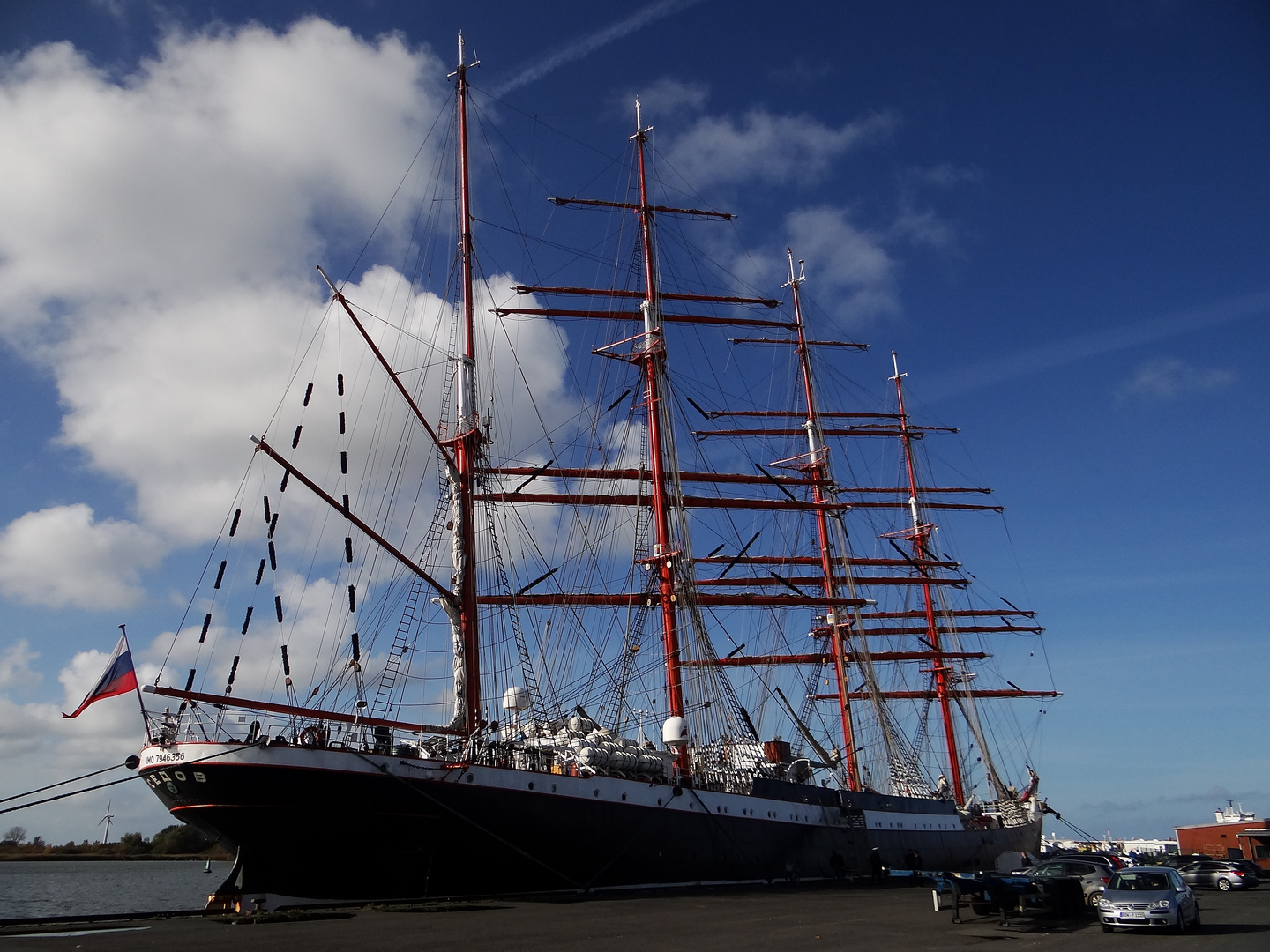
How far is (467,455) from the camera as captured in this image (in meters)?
34.7

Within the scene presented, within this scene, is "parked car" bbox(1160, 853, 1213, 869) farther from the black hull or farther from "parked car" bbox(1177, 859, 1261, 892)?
the black hull

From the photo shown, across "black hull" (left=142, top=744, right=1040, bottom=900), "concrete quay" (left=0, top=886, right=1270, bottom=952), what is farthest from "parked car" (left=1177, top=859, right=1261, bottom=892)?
"black hull" (left=142, top=744, right=1040, bottom=900)

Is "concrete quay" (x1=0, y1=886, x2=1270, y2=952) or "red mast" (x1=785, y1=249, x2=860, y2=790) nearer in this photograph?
"concrete quay" (x1=0, y1=886, x2=1270, y2=952)

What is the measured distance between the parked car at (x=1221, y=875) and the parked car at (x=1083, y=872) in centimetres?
990

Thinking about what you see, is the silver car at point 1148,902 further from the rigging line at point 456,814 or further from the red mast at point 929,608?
the red mast at point 929,608

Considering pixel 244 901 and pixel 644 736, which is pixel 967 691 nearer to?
pixel 644 736

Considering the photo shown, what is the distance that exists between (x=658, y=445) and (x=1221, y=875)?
89.6 feet

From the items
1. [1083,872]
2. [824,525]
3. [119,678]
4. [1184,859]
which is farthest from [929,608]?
[119,678]

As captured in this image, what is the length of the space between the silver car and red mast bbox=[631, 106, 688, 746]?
16.3m

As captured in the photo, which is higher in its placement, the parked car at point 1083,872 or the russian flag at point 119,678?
the russian flag at point 119,678

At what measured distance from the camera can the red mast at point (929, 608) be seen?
6178 centimetres

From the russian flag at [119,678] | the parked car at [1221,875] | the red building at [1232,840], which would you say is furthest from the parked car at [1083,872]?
the red building at [1232,840]

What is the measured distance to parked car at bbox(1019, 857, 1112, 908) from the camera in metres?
23.4

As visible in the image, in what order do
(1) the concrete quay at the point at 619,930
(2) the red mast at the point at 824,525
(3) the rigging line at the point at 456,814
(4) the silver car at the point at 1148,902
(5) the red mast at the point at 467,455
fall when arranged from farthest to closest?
(2) the red mast at the point at 824,525, (5) the red mast at the point at 467,455, (3) the rigging line at the point at 456,814, (4) the silver car at the point at 1148,902, (1) the concrete quay at the point at 619,930
